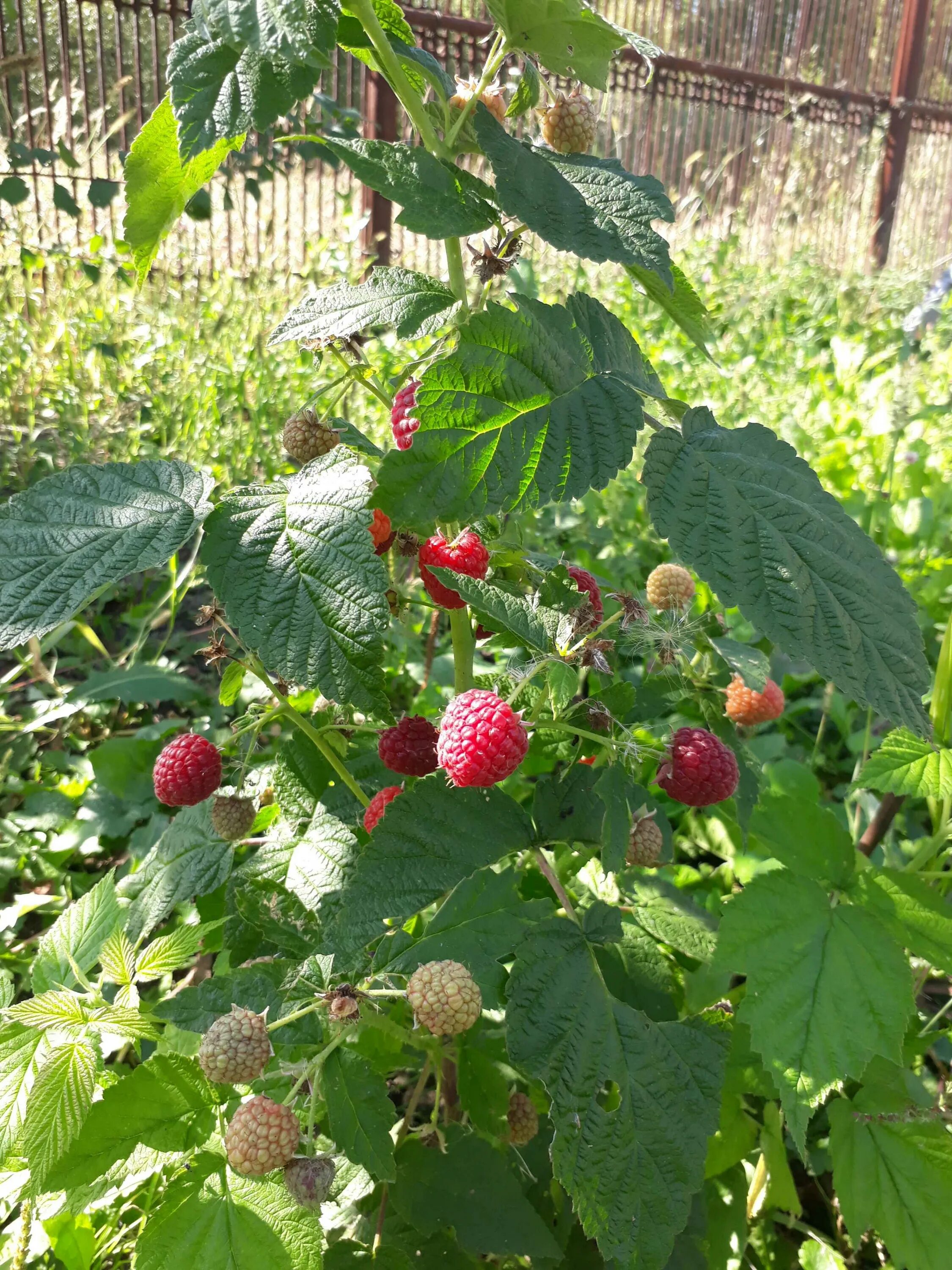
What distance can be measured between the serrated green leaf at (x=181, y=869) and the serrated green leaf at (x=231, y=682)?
0.15m

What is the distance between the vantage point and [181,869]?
1.11 m

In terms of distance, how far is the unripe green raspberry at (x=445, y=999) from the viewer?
0.77 meters

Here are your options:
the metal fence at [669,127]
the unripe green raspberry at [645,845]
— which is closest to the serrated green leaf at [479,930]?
the unripe green raspberry at [645,845]

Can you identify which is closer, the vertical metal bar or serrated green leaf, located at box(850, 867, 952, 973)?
serrated green leaf, located at box(850, 867, 952, 973)

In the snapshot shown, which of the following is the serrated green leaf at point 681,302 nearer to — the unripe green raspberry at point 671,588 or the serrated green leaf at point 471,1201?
the unripe green raspberry at point 671,588

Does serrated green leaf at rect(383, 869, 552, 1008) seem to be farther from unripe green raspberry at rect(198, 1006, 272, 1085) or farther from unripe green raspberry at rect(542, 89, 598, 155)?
unripe green raspberry at rect(542, 89, 598, 155)

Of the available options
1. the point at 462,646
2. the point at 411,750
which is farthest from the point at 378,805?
the point at 462,646

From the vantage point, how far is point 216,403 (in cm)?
296

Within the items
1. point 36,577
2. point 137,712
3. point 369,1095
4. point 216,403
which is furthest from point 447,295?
point 216,403

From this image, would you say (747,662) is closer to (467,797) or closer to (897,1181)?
(467,797)

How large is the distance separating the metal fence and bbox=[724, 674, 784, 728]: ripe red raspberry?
96.6 inches

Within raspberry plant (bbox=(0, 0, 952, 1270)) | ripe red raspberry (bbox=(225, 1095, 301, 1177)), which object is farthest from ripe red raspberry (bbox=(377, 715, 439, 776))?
ripe red raspberry (bbox=(225, 1095, 301, 1177))

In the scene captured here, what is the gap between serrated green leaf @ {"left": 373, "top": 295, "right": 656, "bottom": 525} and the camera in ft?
2.53

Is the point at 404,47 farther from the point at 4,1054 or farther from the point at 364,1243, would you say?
the point at 364,1243
